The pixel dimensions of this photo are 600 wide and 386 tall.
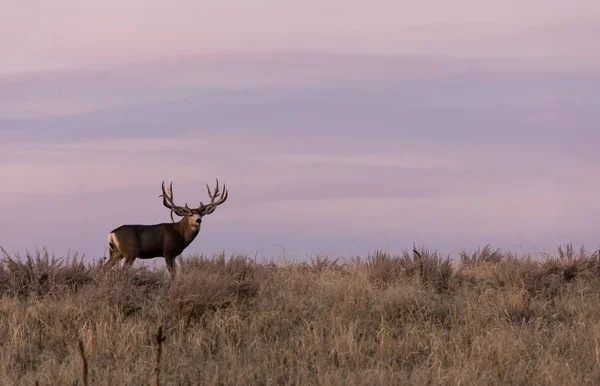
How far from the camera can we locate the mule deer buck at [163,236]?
1762cm

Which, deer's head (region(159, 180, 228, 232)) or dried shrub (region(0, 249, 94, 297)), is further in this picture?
deer's head (region(159, 180, 228, 232))

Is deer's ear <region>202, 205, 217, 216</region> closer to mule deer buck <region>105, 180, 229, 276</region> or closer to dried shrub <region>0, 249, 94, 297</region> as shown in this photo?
mule deer buck <region>105, 180, 229, 276</region>

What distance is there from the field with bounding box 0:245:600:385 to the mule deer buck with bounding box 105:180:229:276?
5.07m

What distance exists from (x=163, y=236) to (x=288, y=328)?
863cm

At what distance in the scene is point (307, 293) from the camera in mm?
11367

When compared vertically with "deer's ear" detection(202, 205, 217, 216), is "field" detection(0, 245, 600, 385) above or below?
below

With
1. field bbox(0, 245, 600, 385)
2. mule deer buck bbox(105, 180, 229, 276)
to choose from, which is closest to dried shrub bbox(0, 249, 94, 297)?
field bbox(0, 245, 600, 385)

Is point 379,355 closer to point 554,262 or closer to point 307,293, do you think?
point 307,293

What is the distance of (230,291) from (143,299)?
1206 mm

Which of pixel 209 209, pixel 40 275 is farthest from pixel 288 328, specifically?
pixel 209 209

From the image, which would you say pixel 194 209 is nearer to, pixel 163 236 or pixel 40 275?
pixel 163 236

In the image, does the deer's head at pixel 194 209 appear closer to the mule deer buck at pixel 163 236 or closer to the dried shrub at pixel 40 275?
the mule deer buck at pixel 163 236

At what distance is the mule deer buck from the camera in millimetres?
17616

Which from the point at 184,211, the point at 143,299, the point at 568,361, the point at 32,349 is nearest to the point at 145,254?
the point at 184,211
